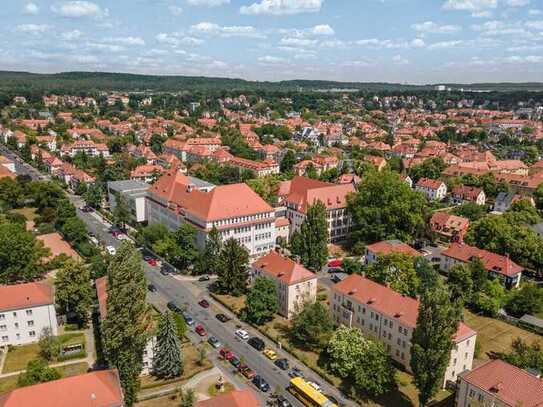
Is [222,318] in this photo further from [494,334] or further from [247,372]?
[494,334]

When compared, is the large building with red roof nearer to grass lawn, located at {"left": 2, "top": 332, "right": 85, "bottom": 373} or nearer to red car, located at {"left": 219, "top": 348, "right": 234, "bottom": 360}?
red car, located at {"left": 219, "top": 348, "right": 234, "bottom": 360}

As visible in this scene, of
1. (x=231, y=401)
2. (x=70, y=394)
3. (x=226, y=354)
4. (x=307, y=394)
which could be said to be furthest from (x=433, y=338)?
(x=70, y=394)

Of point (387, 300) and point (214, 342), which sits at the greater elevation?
point (387, 300)

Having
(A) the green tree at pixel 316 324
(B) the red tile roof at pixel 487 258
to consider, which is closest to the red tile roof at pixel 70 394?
(A) the green tree at pixel 316 324

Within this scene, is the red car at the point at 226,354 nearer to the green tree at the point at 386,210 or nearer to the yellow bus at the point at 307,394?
the yellow bus at the point at 307,394

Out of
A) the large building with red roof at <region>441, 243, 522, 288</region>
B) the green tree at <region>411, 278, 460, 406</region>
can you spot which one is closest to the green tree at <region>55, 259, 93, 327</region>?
the green tree at <region>411, 278, 460, 406</region>

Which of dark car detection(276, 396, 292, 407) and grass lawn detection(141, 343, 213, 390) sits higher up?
dark car detection(276, 396, 292, 407)

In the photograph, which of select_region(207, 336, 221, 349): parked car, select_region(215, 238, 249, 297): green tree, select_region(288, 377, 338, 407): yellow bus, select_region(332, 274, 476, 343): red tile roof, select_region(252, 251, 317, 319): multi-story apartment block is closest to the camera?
select_region(288, 377, 338, 407): yellow bus

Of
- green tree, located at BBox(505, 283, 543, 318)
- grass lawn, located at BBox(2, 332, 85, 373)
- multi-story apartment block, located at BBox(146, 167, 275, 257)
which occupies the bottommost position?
grass lawn, located at BBox(2, 332, 85, 373)
